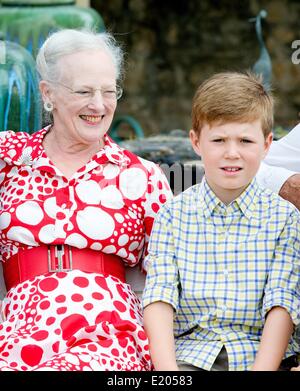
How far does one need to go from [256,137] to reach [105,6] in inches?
229

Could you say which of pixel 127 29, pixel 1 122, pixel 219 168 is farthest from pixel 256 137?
pixel 127 29

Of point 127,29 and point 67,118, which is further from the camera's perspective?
point 127,29

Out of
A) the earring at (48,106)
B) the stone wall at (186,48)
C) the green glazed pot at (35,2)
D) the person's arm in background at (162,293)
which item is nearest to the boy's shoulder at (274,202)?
the person's arm in background at (162,293)

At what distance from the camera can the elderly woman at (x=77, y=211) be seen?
233cm

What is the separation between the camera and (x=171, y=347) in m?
2.18

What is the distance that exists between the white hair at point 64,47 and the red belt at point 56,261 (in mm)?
471

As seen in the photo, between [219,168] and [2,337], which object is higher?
[219,168]

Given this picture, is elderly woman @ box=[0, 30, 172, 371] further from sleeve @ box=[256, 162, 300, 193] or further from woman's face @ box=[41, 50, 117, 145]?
sleeve @ box=[256, 162, 300, 193]

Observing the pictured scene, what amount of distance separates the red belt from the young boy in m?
0.17

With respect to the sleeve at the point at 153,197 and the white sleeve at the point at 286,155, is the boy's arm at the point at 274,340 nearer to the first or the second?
the sleeve at the point at 153,197

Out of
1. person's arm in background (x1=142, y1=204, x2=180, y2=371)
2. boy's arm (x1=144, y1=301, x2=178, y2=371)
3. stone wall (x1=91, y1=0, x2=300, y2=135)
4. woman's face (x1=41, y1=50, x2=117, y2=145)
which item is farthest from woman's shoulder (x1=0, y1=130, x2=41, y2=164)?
stone wall (x1=91, y1=0, x2=300, y2=135)

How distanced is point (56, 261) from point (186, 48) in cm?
568

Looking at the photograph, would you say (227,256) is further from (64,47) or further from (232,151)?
(64,47)
